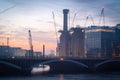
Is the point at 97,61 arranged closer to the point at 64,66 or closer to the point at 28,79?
the point at 64,66

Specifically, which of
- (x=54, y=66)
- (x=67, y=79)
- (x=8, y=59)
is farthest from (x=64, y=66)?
(x=67, y=79)

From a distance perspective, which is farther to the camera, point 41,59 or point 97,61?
point 97,61

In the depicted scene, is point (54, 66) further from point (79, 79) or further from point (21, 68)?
point (79, 79)

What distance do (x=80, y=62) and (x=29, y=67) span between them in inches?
896

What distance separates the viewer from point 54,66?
455 ft

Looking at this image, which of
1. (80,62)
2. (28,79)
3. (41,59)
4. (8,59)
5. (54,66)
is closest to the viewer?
(28,79)

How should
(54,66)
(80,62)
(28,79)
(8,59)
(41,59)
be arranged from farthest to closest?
(54,66), (80,62), (41,59), (8,59), (28,79)

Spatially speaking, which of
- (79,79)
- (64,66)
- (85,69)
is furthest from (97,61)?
(79,79)

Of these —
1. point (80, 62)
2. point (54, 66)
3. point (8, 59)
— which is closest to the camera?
point (8, 59)

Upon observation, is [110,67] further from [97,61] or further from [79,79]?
[79,79]

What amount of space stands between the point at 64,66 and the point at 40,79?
57.1 metres

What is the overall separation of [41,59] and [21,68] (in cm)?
867

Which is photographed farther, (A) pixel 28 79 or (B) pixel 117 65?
Result: (B) pixel 117 65

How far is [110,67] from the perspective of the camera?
145 metres
